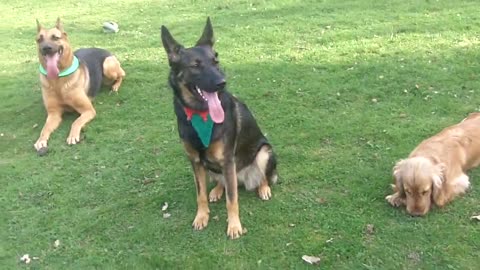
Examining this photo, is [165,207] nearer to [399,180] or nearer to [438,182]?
[399,180]

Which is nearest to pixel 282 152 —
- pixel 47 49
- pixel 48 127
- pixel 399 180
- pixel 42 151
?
pixel 399 180

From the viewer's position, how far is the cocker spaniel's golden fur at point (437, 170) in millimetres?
5023

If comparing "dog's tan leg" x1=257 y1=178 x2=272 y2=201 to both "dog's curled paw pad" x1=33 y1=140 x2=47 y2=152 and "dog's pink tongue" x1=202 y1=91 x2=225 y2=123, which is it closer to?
"dog's pink tongue" x1=202 y1=91 x2=225 y2=123

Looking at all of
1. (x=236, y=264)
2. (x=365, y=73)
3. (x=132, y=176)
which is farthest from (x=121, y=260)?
(x=365, y=73)

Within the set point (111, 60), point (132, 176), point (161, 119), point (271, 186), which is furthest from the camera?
point (111, 60)

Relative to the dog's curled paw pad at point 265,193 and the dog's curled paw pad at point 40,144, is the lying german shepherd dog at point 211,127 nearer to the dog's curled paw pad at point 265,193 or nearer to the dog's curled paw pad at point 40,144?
the dog's curled paw pad at point 265,193

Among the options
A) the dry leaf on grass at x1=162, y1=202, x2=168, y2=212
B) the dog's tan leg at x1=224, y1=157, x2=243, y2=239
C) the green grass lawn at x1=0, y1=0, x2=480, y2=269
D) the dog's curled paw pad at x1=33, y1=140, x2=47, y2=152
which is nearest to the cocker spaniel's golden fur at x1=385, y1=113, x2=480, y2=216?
the green grass lawn at x1=0, y1=0, x2=480, y2=269

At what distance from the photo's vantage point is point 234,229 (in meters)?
5.22

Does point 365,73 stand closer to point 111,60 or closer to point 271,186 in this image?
point 271,186

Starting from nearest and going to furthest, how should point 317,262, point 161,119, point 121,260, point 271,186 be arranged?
1. point 317,262
2. point 121,260
3. point 271,186
4. point 161,119

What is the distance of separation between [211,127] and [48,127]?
3.91 m

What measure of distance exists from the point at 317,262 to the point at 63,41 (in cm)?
524

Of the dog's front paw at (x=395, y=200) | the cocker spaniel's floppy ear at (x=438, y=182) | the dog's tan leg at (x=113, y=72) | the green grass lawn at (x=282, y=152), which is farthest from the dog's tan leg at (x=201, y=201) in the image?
the dog's tan leg at (x=113, y=72)

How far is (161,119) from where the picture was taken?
26.0 ft
